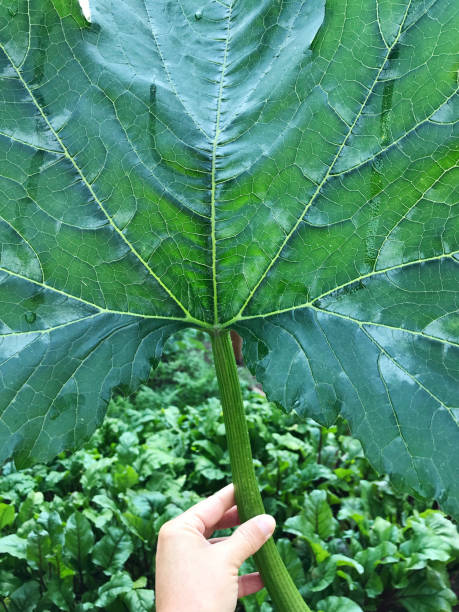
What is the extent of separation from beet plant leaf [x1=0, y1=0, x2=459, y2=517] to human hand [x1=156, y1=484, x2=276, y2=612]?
0.25 meters

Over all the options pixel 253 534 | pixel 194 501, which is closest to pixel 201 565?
pixel 253 534

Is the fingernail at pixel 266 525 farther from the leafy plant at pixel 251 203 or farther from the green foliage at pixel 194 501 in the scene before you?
the green foliage at pixel 194 501

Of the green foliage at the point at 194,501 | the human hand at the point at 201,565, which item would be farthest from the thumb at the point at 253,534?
the green foliage at the point at 194,501

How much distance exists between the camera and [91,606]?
2.04 m

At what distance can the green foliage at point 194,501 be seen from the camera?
2.18 meters

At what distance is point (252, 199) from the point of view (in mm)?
931

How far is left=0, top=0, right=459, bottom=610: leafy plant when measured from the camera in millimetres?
840

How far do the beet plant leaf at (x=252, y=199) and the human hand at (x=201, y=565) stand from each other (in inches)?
9.9

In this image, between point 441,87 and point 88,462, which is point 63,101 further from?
point 88,462

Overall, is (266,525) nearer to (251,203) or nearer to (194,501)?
(251,203)

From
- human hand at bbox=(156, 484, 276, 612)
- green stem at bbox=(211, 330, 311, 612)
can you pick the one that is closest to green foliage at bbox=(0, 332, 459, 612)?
human hand at bbox=(156, 484, 276, 612)

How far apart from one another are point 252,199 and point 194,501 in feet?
6.56

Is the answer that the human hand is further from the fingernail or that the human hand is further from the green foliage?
the green foliage

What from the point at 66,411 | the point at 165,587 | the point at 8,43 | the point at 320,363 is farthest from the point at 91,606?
the point at 8,43
